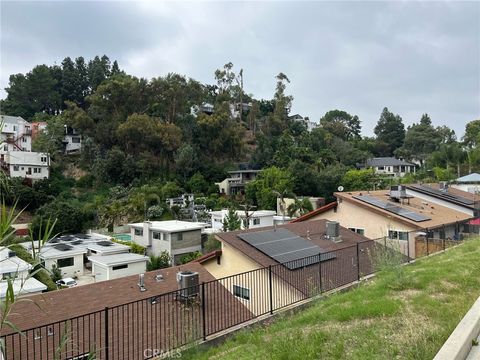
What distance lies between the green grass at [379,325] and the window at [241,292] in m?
3.13

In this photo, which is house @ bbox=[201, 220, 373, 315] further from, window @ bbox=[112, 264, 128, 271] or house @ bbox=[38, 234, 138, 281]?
house @ bbox=[38, 234, 138, 281]

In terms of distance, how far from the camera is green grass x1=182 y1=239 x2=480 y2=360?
13.6ft

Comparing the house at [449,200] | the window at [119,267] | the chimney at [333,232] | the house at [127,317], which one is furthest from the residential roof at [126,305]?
the house at [449,200]

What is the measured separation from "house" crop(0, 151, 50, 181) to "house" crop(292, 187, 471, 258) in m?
41.0

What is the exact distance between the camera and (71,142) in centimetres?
5697

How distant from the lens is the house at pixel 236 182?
166 feet

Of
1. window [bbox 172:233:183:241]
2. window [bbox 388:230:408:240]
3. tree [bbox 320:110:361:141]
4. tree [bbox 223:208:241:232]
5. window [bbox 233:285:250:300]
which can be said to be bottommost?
window [bbox 172:233:183:241]

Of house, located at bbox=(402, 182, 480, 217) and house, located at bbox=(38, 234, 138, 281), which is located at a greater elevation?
house, located at bbox=(402, 182, 480, 217)

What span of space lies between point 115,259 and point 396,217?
1777cm

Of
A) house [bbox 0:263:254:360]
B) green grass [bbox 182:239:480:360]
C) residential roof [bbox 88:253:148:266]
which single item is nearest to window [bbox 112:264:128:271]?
residential roof [bbox 88:253:148:266]

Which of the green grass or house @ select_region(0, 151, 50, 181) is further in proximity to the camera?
house @ select_region(0, 151, 50, 181)

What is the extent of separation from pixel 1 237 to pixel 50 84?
71.0 meters

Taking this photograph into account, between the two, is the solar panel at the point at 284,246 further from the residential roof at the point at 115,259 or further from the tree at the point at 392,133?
the tree at the point at 392,133

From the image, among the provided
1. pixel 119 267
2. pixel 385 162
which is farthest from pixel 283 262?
pixel 385 162
